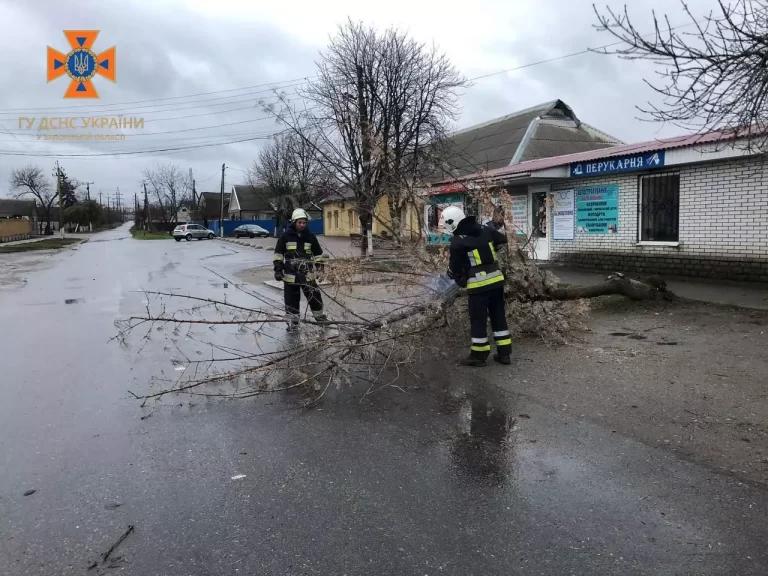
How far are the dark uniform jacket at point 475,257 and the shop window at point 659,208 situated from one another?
24.1 ft

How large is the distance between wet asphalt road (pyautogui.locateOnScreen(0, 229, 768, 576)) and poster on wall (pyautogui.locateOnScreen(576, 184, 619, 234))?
353 inches

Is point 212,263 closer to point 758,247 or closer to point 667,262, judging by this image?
point 667,262

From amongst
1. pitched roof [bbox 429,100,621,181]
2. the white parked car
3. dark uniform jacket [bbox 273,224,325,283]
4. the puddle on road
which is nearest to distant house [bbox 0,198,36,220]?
the white parked car

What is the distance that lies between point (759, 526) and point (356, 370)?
11.9 feet

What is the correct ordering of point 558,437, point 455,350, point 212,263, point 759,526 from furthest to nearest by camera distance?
point 212,263, point 455,350, point 558,437, point 759,526

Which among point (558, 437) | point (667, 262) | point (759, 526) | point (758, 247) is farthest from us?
point (667, 262)

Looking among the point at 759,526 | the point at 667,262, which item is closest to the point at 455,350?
the point at 759,526

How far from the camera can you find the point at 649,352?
621cm

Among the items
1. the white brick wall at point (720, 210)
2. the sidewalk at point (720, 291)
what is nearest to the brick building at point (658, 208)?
the white brick wall at point (720, 210)

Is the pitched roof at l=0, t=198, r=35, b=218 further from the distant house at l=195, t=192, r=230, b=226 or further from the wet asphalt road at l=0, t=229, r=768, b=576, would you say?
the wet asphalt road at l=0, t=229, r=768, b=576

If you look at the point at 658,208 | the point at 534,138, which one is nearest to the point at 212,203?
the point at 534,138

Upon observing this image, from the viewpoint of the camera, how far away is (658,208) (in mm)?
11969

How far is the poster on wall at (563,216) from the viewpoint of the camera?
46.6 feet

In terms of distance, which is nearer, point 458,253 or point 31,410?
point 31,410
